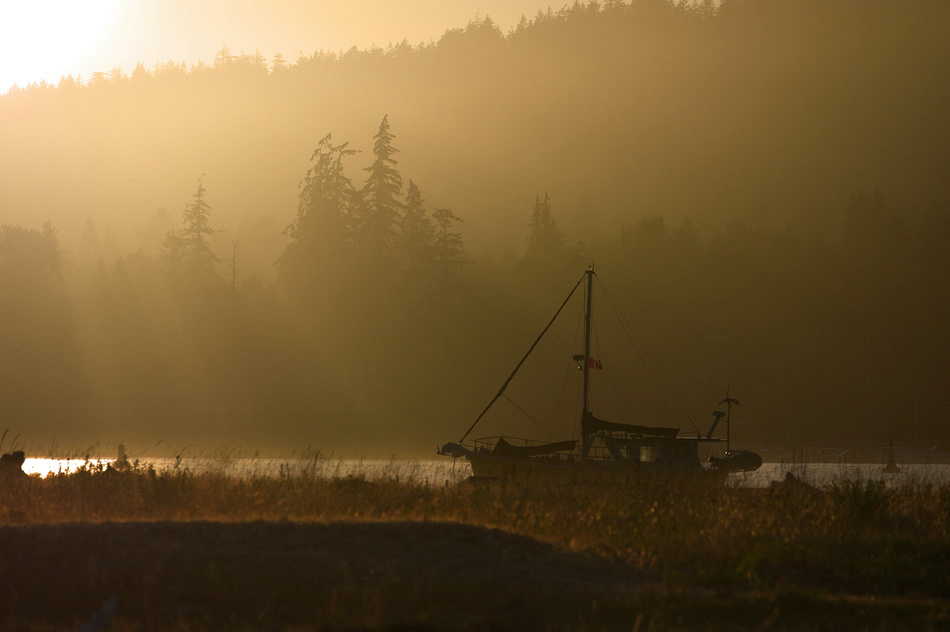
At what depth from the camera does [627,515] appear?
19844 mm

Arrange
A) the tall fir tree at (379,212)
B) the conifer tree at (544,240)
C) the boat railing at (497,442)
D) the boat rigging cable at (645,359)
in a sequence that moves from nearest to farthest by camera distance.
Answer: the boat railing at (497,442) → the boat rigging cable at (645,359) → the tall fir tree at (379,212) → the conifer tree at (544,240)

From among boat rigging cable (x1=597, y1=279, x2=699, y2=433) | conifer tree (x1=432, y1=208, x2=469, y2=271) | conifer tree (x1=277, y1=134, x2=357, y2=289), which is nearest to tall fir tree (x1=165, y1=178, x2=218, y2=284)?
conifer tree (x1=277, y1=134, x2=357, y2=289)

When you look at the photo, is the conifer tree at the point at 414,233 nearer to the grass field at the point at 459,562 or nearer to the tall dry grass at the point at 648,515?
the tall dry grass at the point at 648,515

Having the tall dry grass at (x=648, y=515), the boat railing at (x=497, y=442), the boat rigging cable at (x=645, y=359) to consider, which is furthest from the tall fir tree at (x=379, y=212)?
the tall dry grass at (x=648, y=515)

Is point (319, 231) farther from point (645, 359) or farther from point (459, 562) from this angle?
point (459, 562)

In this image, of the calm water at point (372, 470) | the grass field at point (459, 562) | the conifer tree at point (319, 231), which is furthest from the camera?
the conifer tree at point (319, 231)

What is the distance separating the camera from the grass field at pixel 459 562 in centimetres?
1338

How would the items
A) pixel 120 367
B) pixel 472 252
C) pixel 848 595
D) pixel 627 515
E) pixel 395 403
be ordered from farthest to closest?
1. pixel 472 252
2. pixel 120 367
3. pixel 395 403
4. pixel 627 515
5. pixel 848 595

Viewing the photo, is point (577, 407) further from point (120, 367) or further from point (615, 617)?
point (615, 617)

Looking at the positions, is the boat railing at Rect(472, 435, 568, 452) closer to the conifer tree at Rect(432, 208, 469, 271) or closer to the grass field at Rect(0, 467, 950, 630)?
the grass field at Rect(0, 467, 950, 630)

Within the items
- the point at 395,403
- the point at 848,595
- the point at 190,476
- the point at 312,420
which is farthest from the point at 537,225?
the point at 848,595

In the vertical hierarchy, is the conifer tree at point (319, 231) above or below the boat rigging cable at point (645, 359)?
above

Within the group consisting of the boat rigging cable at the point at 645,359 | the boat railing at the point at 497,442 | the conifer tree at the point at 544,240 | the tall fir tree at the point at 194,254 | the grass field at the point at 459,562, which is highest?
the conifer tree at the point at 544,240

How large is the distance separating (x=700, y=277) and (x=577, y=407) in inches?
1668
